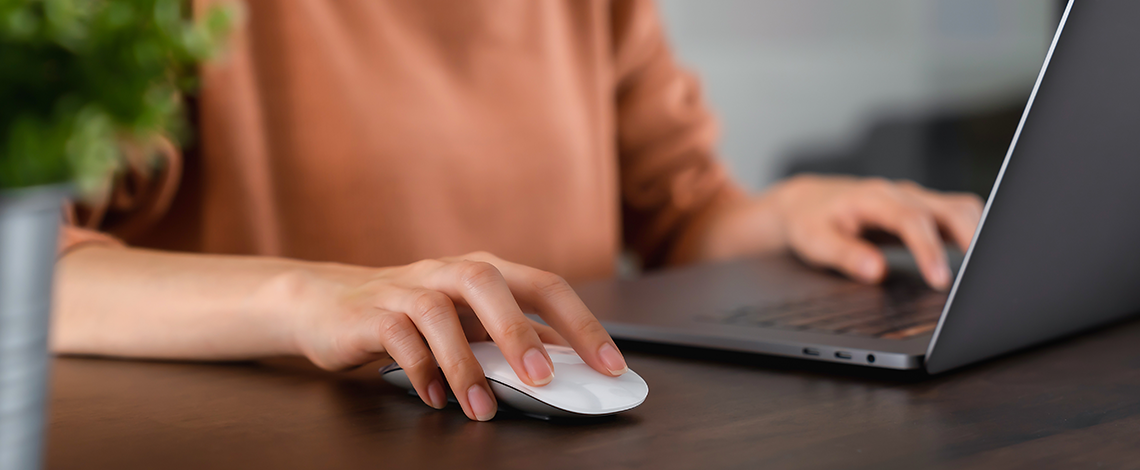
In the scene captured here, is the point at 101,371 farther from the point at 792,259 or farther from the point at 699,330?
the point at 792,259

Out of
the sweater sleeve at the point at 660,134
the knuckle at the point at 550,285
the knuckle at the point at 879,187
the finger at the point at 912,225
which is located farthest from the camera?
the sweater sleeve at the point at 660,134

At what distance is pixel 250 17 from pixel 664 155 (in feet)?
1.95

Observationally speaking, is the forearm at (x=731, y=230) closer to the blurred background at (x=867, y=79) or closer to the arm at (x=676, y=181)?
the arm at (x=676, y=181)

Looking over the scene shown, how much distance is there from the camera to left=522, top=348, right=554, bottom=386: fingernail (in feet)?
1.31

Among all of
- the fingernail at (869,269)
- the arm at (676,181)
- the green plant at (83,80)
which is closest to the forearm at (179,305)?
the green plant at (83,80)

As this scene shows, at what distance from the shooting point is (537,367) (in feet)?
1.32

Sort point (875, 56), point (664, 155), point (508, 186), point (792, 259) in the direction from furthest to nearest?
1. point (875, 56)
2. point (664, 155)
3. point (508, 186)
4. point (792, 259)

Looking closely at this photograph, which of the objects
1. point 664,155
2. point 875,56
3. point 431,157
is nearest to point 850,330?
point 431,157

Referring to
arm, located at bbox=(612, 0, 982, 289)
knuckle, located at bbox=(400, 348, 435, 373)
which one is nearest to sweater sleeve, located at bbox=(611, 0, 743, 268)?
arm, located at bbox=(612, 0, 982, 289)

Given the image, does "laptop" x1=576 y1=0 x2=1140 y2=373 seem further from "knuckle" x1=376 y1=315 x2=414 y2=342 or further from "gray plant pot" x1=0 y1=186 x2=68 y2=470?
"gray plant pot" x1=0 y1=186 x2=68 y2=470

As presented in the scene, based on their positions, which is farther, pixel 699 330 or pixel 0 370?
pixel 699 330

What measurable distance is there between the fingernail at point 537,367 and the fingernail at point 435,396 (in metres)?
0.05

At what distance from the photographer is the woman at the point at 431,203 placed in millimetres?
475

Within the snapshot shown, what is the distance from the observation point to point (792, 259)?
0.94 m
